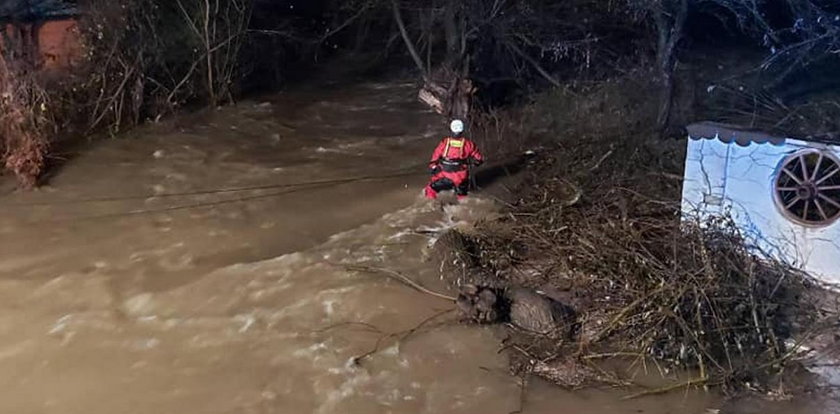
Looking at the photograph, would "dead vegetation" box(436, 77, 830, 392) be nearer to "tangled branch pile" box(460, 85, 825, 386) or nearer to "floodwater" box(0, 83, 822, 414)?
"tangled branch pile" box(460, 85, 825, 386)

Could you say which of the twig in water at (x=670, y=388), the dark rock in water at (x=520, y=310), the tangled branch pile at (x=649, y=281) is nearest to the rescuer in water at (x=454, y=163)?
the tangled branch pile at (x=649, y=281)

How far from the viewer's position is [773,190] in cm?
768

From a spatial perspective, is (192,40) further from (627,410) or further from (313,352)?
(627,410)

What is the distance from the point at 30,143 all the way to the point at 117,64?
7.89ft

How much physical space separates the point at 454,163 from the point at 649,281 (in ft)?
10.3

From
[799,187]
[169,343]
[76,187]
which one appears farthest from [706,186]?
[76,187]

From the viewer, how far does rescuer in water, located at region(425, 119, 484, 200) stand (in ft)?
31.7

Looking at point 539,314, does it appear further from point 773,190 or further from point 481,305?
Answer: point 773,190

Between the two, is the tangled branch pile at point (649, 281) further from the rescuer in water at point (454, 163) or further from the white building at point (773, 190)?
the rescuer in water at point (454, 163)

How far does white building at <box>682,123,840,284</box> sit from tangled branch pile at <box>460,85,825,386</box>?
0.55ft

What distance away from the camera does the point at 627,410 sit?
6387 millimetres

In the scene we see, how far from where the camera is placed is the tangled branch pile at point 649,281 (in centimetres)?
683

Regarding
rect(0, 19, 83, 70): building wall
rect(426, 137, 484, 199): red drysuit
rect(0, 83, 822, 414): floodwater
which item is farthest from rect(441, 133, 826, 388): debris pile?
rect(0, 19, 83, 70): building wall

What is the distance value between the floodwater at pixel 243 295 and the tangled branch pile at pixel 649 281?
0.43 meters
